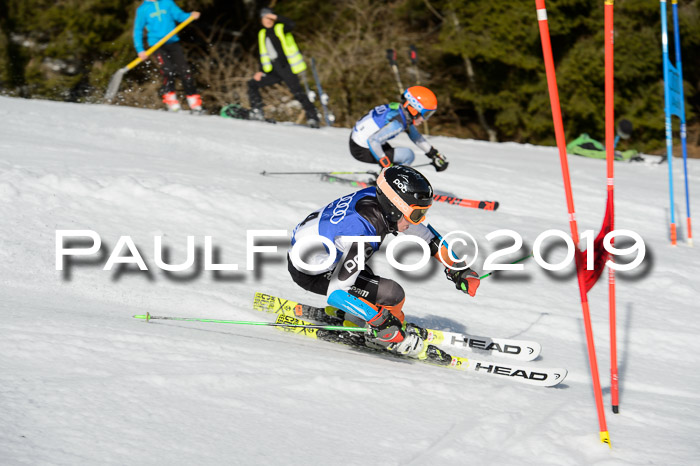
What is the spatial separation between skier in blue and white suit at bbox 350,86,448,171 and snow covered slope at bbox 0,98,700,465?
27.9 inches

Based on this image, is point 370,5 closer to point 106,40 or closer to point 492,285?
point 106,40

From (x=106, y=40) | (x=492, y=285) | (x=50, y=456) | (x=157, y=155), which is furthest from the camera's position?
(x=106, y=40)

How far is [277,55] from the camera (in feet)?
37.8

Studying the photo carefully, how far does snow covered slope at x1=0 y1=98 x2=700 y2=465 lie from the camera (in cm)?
281

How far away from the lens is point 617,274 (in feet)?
21.4

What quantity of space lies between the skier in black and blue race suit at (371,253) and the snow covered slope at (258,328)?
8.2 inches

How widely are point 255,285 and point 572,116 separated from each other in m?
13.4

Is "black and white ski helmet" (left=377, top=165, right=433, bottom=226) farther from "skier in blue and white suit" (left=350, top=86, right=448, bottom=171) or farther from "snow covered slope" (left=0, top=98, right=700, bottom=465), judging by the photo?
"skier in blue and white suit" (left=350, top=86, right=448, bottom=171)

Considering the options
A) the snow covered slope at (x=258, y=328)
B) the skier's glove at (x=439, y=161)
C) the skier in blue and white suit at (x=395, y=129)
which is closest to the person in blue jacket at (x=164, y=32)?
the snow covered slope at (x=258, y=328)

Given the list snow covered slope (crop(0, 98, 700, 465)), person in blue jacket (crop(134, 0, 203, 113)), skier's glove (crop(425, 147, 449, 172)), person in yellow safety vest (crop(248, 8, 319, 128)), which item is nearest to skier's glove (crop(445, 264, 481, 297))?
snow covered slope (crop(0, 98, 700, 465))

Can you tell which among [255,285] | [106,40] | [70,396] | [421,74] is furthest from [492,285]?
[421,74]
